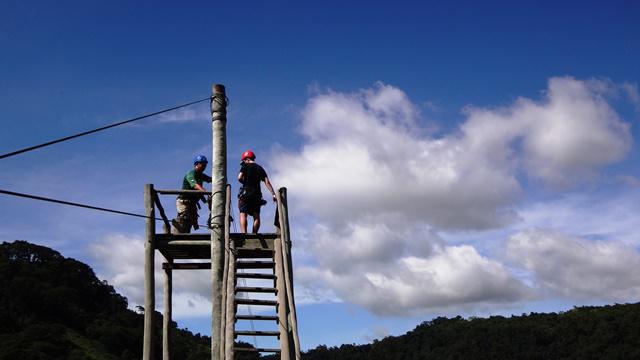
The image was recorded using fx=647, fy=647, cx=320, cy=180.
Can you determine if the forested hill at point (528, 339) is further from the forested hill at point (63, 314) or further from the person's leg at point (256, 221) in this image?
the person's leg at point (256, 221)

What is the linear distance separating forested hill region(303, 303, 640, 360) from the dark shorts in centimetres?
13353

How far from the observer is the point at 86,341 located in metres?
82.7

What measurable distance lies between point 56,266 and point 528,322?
124 metres

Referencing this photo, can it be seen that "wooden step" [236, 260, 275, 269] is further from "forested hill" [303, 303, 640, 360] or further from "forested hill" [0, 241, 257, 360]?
"forested hill" [303, 303, 640, 360]

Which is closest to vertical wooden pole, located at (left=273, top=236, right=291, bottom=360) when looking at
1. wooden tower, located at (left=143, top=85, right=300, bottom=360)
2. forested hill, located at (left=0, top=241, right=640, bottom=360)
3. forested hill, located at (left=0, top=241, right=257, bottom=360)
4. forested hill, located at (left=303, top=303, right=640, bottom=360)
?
wooden tower, located at (left=143, top=85, right=300, bottom=360)

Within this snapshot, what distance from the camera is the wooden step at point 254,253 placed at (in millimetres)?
10428

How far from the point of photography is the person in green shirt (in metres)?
11.2

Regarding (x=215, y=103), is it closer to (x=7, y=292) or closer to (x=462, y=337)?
(x=7, y=292)

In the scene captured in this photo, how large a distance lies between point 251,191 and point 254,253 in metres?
1.05

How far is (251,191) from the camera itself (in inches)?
427

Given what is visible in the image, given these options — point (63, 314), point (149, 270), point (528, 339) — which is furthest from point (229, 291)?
point (528, 339)

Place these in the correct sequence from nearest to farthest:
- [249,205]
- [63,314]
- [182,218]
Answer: [249,205]
[182,218]
[63,314]

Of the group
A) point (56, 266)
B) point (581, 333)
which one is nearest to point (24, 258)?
point (56, 266)

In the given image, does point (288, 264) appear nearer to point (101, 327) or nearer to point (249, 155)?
point (249, 155)
